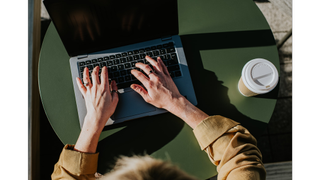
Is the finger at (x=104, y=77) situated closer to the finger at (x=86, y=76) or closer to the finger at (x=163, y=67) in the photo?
the finger at (x=86, y=76)

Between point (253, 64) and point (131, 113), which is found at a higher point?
point (253, 64)

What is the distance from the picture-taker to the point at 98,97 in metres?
0.80

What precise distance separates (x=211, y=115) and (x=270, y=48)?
459 mm

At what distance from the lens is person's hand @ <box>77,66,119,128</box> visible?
0.79 metres

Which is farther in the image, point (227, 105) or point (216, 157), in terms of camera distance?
point (227, 105)

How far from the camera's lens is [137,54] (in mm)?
846

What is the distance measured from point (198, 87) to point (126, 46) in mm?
409

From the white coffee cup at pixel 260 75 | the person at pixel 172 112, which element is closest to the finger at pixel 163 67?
the person at pixel 172 112

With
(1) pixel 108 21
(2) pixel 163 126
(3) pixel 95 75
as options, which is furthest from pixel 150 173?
(1) pixel 108 21

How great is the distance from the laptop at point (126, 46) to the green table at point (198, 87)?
0.21ft

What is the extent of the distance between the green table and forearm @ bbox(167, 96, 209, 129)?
0.05 meters

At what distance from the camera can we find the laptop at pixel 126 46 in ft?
2.33
